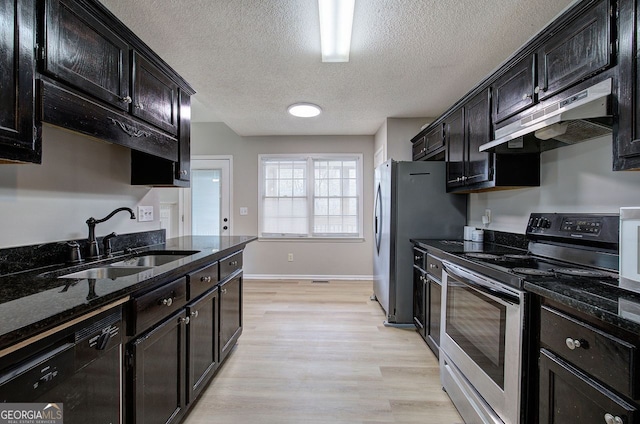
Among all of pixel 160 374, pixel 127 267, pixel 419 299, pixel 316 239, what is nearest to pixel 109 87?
pixel 127 267

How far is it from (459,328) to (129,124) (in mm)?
2280

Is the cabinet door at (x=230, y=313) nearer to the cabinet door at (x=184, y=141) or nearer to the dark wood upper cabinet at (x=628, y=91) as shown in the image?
the cabinet door at (x=184, y=141)

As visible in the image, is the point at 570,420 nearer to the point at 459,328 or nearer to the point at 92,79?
the point at 459,328

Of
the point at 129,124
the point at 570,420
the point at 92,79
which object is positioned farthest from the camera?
the point at 129,124

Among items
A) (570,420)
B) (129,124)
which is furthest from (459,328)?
(129,124)

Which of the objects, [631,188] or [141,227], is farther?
[141,227]

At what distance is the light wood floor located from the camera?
66.8 inches

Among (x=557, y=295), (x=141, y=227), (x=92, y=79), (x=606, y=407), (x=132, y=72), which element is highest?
(x=132, y=72)

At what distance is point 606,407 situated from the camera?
0.86 meters

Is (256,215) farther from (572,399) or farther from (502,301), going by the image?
(572,399)

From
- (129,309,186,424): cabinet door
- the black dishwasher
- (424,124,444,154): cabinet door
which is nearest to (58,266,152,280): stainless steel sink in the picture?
(129,309,186,424): cabinet door

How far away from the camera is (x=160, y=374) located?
1.30m

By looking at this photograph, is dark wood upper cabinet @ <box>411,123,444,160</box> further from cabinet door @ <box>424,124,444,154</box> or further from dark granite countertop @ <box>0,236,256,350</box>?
dark granite countertop @ <box>0,236,256,350</box>

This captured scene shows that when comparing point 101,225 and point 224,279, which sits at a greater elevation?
point 101,225
